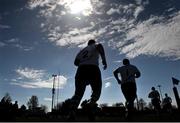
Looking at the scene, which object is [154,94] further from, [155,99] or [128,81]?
[128,81]

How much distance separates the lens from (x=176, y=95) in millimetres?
9461

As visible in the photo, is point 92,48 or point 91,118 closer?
point 91,118

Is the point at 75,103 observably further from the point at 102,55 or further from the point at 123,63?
the point at 123,63

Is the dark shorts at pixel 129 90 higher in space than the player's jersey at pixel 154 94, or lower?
lower

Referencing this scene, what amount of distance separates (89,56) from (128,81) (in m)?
2.67

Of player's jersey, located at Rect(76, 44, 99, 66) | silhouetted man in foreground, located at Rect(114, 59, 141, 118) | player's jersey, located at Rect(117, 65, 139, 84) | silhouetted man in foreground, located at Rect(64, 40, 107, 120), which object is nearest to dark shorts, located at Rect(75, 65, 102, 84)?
silhouetted man in foreground, located at Rect(64, 40, 107, 120)

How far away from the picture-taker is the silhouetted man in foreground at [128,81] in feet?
24.7

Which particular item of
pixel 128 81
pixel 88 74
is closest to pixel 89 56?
pixel 88 74

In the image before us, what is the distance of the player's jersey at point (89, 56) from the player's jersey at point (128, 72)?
2451mm

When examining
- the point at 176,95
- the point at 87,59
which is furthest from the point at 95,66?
the point at 176,95

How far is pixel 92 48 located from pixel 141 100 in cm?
13896

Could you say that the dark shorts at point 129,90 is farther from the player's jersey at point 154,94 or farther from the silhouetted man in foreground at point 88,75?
the player's jersey at point 154,94

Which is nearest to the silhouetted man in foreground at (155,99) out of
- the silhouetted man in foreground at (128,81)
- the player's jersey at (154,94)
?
the player's jersey at (154,94)

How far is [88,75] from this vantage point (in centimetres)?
546
